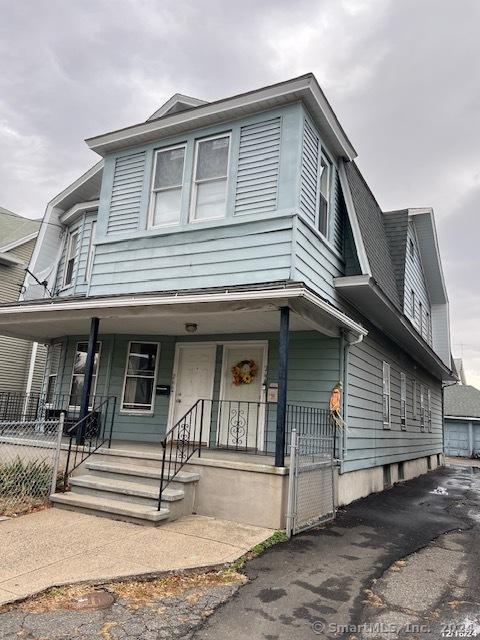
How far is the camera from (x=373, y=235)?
34.1 feet

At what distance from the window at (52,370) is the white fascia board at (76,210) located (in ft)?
11.3

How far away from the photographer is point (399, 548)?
19.0ft

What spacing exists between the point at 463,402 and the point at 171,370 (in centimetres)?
2745

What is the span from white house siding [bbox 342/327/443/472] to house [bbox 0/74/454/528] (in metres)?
0.07

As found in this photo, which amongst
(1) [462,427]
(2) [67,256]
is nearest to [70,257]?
(2) [67,256]

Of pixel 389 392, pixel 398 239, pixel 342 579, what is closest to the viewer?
pixel 342 579

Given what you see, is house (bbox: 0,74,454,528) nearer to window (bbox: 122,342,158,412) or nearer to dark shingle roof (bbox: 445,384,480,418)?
window (bbox: 122,342,158,412)

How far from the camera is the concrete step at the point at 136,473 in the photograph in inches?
257

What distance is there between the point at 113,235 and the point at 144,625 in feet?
24.0

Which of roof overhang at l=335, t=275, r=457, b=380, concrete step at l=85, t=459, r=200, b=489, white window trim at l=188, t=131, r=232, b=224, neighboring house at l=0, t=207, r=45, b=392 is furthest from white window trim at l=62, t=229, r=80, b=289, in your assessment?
roof overhang at l=335, t=275, r=457, b=380

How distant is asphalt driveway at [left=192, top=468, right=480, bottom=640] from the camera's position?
3.43 meters

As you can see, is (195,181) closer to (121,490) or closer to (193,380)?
(193,380)

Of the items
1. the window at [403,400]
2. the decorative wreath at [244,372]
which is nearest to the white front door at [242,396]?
the decorative wreath at [244,372]

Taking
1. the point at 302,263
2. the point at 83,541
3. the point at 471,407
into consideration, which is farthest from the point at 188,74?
the point at 471,407
